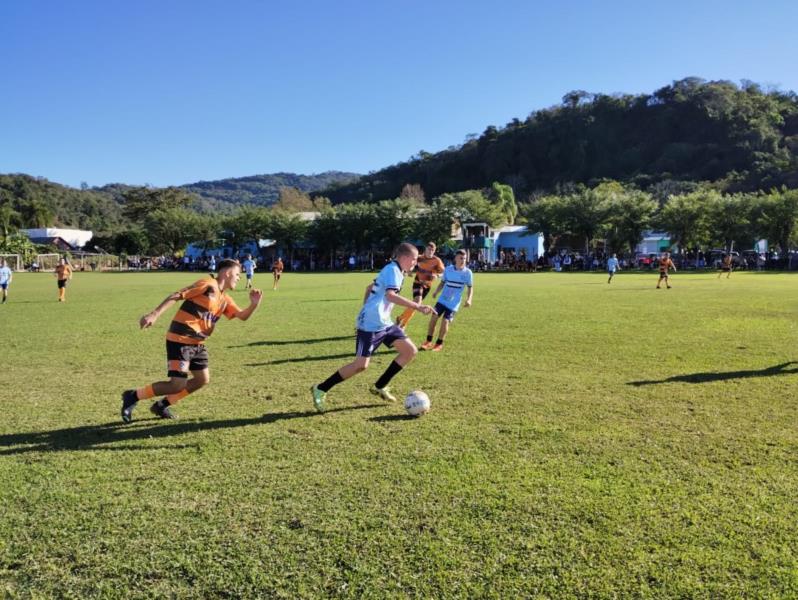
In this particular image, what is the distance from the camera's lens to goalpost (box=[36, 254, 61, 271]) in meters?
71.9

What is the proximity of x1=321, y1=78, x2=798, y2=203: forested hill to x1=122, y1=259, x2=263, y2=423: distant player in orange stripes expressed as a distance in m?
128

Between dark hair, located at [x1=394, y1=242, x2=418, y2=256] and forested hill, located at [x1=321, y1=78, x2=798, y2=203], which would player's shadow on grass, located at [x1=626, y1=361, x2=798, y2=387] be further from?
forested hill, located at [x1=321, y1=78, x2=798, y2=203]

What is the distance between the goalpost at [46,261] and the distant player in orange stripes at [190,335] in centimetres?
7536

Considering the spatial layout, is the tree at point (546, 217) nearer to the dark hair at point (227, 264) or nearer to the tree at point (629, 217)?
the tree at point (629, 217)

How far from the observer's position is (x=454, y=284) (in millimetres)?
12141

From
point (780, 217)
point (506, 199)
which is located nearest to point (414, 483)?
point (780, 217)

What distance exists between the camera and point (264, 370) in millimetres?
9688

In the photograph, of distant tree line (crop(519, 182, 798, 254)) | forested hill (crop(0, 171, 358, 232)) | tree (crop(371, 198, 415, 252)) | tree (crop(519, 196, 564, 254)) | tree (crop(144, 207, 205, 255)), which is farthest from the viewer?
forested hill (crop(0, 171, 358, 232))

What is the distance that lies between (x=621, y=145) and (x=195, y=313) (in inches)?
6223

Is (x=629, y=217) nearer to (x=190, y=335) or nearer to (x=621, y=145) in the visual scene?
(x=190, y=335)

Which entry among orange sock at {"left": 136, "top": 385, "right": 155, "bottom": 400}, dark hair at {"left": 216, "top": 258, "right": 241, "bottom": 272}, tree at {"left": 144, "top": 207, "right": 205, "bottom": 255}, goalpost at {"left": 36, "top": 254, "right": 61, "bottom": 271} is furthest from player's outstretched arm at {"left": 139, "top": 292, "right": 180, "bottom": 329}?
tree at {"left": 144, "top": 207, "right": 205, "bottom": 255}

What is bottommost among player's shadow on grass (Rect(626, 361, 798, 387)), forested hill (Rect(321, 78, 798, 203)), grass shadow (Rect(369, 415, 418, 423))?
grass shadow (Rect(369, 415, 418, 423))

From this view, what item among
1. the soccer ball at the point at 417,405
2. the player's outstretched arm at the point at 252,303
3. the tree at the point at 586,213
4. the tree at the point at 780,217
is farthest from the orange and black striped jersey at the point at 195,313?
the tree at the point at 780,217

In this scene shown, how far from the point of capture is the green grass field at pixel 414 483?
3541 millimetres
